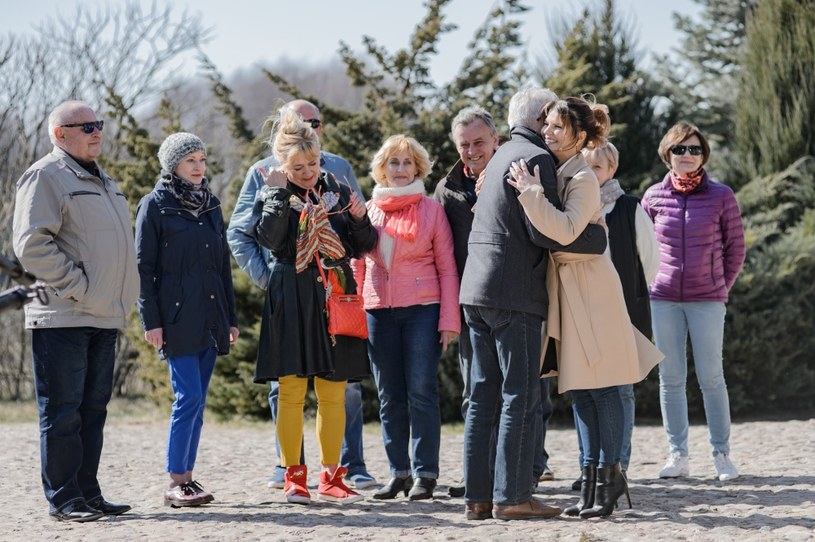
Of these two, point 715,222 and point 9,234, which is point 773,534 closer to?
point 715,222

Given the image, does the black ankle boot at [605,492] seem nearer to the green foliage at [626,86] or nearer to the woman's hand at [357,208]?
Result: the woman's hand at [357,208]

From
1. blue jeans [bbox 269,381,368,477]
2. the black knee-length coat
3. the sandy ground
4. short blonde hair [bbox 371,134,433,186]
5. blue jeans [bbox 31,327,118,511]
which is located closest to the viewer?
the sandy ground

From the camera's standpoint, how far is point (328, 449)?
585 cm

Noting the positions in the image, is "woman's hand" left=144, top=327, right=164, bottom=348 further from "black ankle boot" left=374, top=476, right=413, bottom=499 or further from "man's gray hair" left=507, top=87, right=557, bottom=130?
"man's gray hair" left=507, top=87, right=557, bottom=130

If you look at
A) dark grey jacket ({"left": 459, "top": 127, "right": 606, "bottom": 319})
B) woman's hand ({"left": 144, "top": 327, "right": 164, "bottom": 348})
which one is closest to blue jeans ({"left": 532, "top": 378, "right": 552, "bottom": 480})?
dark grey jacket ({"left": 459, "top": 127, "right": 606, "bottom": 319})

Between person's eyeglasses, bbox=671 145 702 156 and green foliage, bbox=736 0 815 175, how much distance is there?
5.83 m

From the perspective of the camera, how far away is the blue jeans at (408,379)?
19.4 feet

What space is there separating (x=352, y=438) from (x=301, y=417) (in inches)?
26.5

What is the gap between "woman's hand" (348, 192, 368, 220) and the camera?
227 inches

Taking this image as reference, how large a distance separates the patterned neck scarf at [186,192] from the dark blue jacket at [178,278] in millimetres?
35

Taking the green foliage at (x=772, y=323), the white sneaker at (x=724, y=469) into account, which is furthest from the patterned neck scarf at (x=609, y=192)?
the green foliage at (x=772, y=323)

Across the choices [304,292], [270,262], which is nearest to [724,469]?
[304,292]

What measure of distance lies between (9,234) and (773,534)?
37.4 feet

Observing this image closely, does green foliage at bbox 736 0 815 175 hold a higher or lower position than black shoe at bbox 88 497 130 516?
higher
